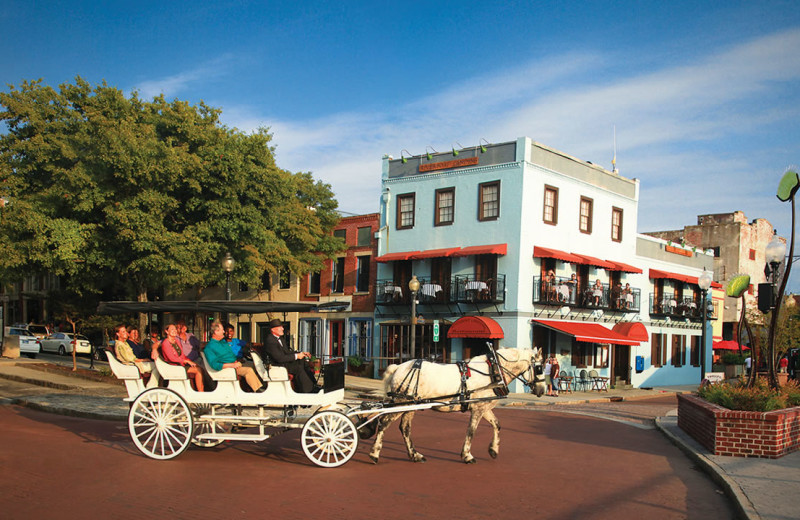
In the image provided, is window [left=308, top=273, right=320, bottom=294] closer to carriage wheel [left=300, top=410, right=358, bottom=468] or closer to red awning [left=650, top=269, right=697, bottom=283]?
red awning [left=650, top=269, right=697, bottom=283]

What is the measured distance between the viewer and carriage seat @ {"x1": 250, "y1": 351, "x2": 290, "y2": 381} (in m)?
10.9

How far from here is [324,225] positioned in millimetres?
36875

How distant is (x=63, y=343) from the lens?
4194 cm

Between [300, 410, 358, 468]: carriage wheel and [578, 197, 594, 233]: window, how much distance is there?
25.4 metres

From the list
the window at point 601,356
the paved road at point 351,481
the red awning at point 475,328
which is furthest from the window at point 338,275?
the paved road at point 351,481

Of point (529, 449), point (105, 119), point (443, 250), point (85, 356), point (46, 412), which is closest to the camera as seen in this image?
point (529, 449)

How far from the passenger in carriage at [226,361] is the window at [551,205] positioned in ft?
74.9

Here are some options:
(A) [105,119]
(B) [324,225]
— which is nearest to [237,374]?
(A) [105,119]

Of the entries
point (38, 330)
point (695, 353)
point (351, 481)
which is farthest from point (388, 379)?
point (38, 330)

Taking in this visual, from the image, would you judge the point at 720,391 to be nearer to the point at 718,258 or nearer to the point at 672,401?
the point at 672,401

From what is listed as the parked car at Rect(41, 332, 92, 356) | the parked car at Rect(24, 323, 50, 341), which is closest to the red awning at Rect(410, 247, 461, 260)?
the parked car at Rect(41, 332, 92, 356)

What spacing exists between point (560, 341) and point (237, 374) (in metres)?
23.9

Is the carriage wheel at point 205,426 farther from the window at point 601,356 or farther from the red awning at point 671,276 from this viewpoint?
the red awning at point 671,276

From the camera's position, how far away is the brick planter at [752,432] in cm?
1172
